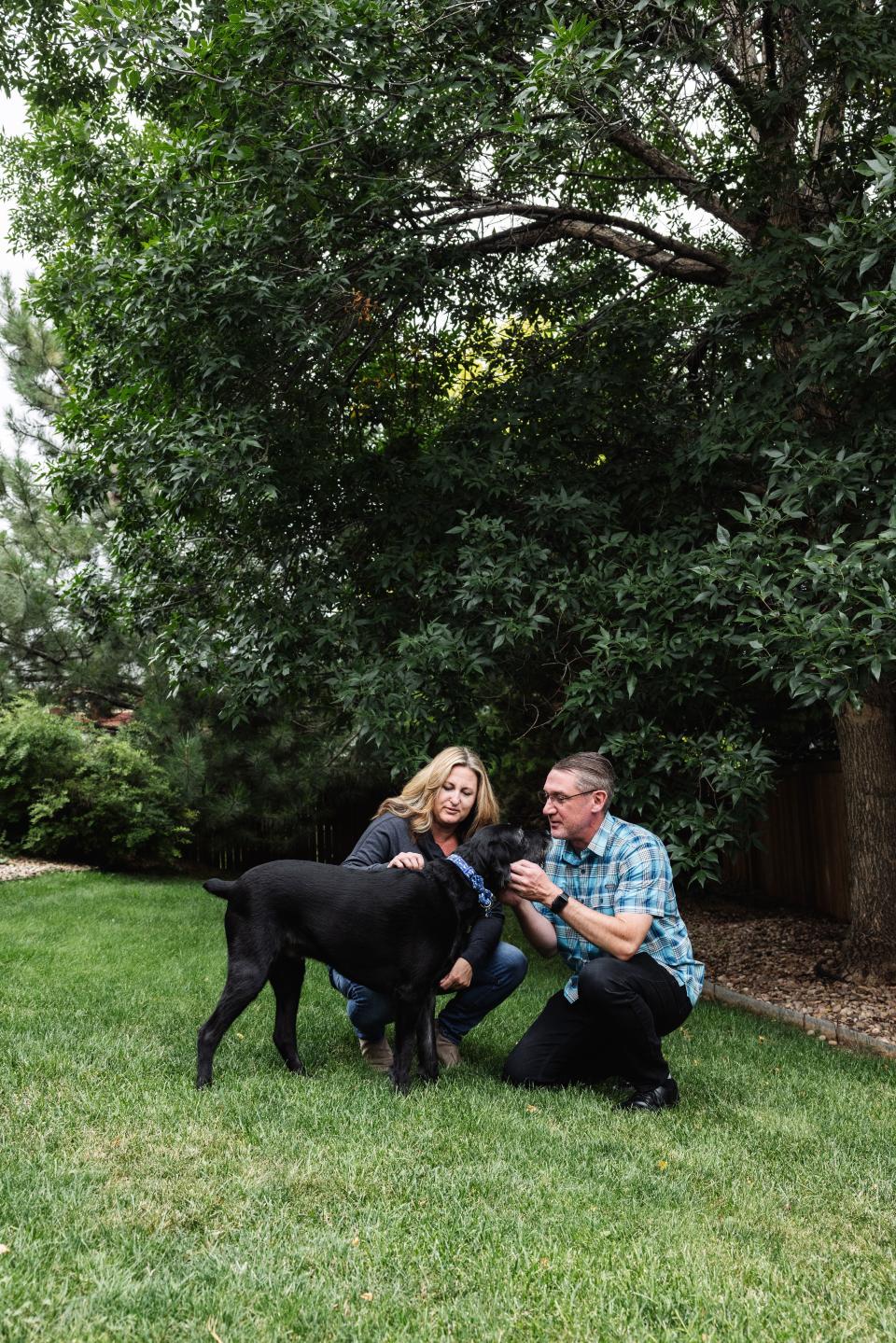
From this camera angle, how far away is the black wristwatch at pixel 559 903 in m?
3.87

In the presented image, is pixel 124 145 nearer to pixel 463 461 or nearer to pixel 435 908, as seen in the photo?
pixel 463 461

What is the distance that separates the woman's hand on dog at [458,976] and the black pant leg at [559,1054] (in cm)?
36

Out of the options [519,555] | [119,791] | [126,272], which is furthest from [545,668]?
[119,791]

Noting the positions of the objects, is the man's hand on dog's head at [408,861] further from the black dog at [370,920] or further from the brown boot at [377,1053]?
the brown boot at [377,1053]

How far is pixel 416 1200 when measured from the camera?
9.38ft

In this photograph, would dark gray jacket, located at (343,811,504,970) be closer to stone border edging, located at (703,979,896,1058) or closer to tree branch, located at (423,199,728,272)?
stone border edging, located at (703,979,896,1058)

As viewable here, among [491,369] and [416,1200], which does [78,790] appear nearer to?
Answer: [491,369]

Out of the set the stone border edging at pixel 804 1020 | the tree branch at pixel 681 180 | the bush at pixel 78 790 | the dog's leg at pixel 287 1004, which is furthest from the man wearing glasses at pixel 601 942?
the bush at pixel 78 790

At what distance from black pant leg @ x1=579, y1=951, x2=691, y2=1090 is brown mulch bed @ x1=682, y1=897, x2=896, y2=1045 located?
8.22 ft

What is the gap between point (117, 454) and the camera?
22.7 feet

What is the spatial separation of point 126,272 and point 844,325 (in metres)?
4.28

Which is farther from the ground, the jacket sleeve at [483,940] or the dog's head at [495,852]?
the dog's head at [495,852]

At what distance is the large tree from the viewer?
547cm

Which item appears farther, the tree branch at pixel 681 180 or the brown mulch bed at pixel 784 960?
the tree branch at pixel 681 180
